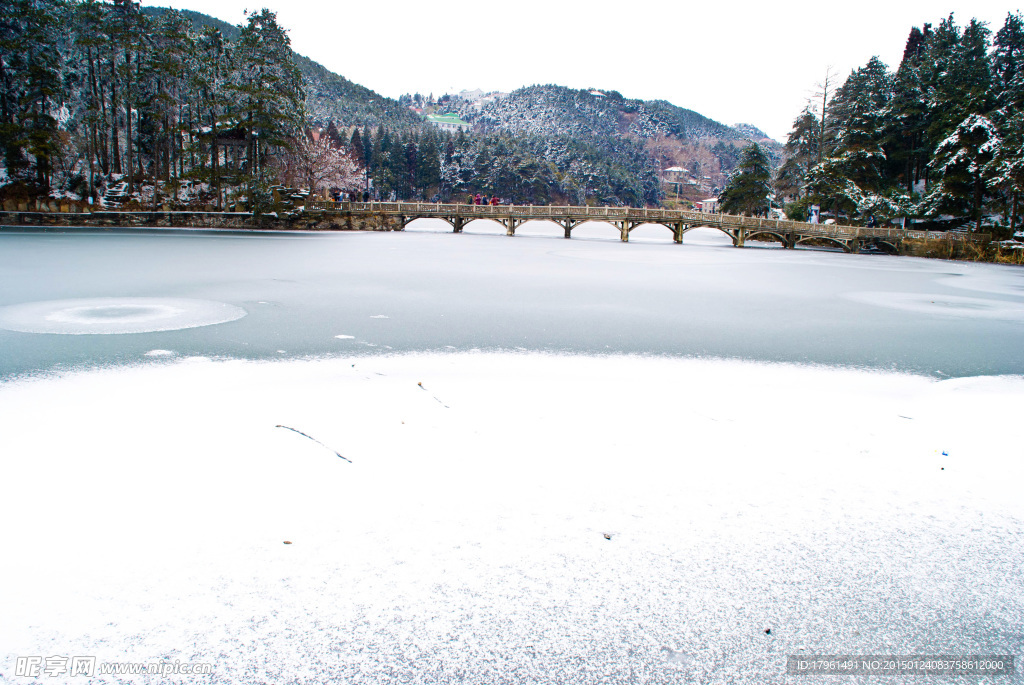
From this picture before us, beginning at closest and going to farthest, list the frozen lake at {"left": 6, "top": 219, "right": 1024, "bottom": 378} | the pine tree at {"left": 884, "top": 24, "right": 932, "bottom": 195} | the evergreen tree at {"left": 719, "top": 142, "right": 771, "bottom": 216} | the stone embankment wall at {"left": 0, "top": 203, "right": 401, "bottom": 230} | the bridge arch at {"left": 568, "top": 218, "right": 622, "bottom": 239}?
1. the frozen lake at {"left": 6, "top": 219, "right": 1024, "bottom": 378}
2. the stone embankment wall at {"left": 0, "top": 203, "right": 401, "bottom": 230}
3. the pine tree at {"left": 884, "top": 24, "right": 932, "bottom": 195}
4. the bridge arch at {"left": 568, "top": 218, "right": 622, "bottom": 239}
5. the evergreen tree at {"left": 719, "top": 142, "right": 771, "bottom": 216}

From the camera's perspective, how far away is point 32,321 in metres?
12.7

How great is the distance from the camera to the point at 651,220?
196 feet

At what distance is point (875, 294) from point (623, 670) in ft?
74.8

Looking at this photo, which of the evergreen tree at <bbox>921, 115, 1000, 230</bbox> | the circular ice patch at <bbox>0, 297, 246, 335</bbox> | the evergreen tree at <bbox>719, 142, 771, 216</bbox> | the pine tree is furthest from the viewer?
the evergreen tree at <bbox>719, 142, 771, 216</bbox>

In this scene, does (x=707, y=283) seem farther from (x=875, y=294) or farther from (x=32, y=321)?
(x=32, y=321)

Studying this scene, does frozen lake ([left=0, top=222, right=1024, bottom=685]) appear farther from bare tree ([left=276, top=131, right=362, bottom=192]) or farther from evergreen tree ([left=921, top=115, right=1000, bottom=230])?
bare tree ([left=276, top=131, right=362, bottom=192])

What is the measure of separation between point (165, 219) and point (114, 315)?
3973 cm

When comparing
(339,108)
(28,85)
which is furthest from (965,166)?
(339,108)

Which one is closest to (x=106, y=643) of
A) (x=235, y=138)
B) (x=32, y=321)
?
(x=32, y=321)

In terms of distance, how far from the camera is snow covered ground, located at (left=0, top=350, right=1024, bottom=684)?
3.70 m

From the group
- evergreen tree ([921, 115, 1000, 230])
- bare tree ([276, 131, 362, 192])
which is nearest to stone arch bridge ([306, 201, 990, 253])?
evergreen tree ([921, 115, 1000, 230])

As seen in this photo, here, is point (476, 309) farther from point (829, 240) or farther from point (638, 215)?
point (829, 240)

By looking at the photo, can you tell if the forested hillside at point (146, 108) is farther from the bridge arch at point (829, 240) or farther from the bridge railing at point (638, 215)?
the bridge arch at point (829, 240)

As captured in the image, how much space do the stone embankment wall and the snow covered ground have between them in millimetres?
45172
